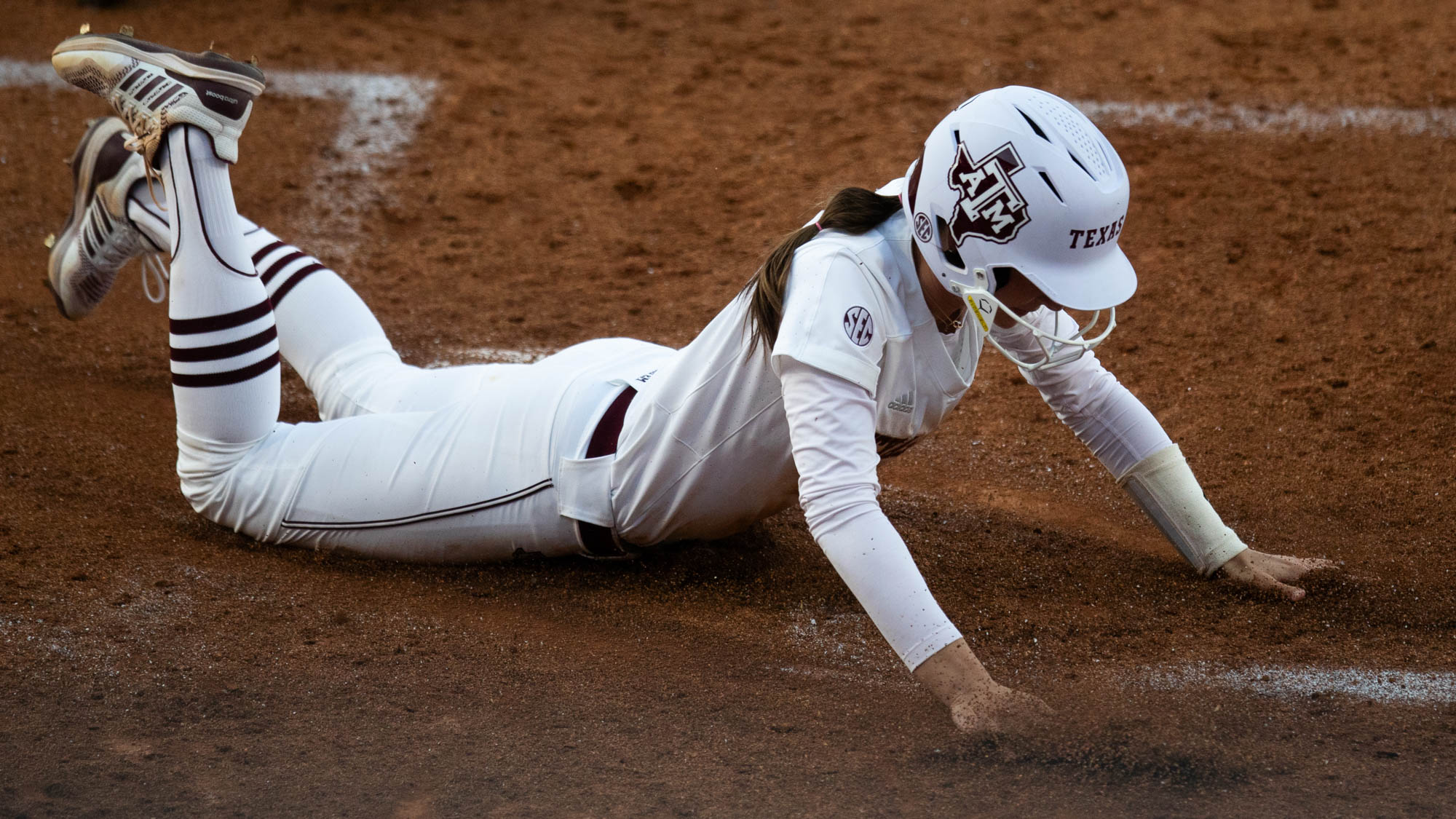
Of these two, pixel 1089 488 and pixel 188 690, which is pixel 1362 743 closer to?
pixel 1089 488

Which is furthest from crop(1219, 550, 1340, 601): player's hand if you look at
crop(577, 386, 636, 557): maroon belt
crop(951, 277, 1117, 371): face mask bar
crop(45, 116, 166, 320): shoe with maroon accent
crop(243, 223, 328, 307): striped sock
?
crop(45, 116, 166, 320): shoe with maroon accent

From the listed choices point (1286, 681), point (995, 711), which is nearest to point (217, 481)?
point (995, 711)

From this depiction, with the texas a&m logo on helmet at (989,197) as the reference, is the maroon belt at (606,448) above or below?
below

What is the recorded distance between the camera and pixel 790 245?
2.22 m

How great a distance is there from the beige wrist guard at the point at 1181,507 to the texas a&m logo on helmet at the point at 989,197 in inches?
32.9

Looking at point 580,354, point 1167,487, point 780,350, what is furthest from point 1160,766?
point 580,354

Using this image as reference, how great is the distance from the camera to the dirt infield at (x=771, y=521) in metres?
2.23

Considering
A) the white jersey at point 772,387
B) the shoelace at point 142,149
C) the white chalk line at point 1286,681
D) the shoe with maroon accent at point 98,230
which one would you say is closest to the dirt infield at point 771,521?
the white chalk line at point 1286,681

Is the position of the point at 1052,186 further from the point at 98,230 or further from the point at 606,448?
the point at 98,230

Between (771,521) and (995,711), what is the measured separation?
1.19 meters

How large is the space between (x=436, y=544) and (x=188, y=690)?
59 cm

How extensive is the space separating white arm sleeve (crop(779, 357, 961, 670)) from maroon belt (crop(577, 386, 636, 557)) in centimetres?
67

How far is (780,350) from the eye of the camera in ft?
6.82

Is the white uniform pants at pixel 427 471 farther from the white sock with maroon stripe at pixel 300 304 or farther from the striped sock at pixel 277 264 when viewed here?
the striped sock at pixel 277 264
